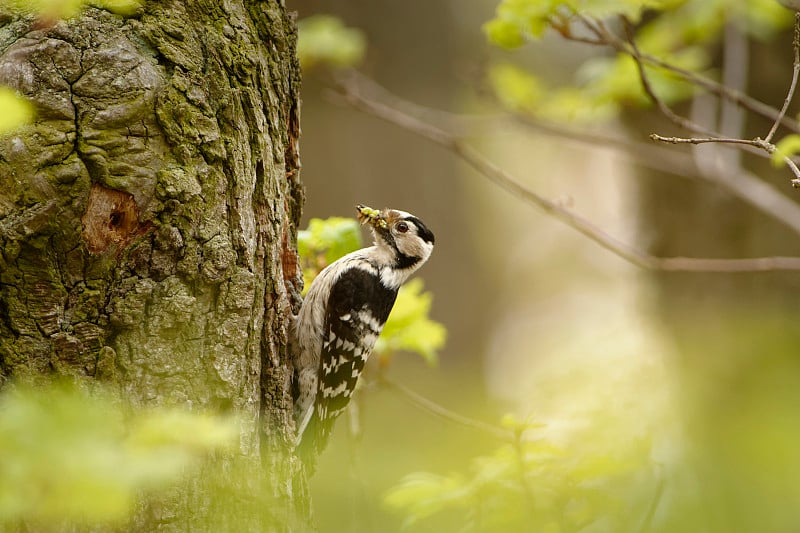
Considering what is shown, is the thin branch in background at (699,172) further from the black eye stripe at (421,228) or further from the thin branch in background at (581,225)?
the black eye stripe at (421,228)

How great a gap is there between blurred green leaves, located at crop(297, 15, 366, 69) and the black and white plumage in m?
1.32

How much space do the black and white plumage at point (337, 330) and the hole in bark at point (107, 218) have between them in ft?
3.43

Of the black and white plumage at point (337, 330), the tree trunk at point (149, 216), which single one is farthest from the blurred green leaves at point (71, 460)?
the black and white plumage at point (337, 330)

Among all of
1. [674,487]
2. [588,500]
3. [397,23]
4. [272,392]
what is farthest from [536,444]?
[397,23]

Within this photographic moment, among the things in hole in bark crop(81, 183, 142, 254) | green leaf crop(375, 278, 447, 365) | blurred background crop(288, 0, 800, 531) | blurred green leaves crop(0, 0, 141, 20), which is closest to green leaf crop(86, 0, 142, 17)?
blurred green leaves crop(0, 0, 141, 20)

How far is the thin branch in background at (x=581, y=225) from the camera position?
3.25 meters

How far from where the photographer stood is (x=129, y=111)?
194 centimetres

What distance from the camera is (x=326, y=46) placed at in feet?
14.5

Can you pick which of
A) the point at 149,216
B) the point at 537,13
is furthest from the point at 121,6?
the point at 537,13

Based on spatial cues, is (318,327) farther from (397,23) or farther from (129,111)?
(397,23)

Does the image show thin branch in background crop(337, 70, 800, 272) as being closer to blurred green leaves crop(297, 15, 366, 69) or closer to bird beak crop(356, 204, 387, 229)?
blurred green leaves crop(297, 15, 366, 69)

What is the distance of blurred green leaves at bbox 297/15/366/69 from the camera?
4438mm

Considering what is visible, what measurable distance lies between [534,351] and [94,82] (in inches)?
350

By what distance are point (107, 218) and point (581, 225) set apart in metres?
2.43
